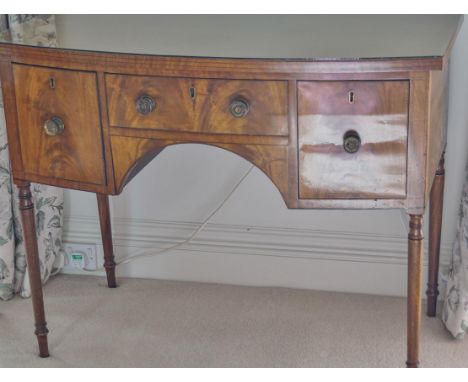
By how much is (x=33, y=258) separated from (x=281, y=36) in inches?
31.3

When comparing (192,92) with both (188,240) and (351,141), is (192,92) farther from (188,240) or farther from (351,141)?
(188,240)

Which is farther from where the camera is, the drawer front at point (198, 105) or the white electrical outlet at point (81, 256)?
the white electrical outlet at point (81, 256)

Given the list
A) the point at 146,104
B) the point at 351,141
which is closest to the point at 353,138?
the point at 351,141

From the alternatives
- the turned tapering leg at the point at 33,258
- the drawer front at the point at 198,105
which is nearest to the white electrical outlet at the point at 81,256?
the turned tapering leg at the point at 33,258

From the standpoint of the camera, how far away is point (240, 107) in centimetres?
160

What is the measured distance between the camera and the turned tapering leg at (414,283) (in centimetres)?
164

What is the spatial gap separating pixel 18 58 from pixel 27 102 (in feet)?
0.31

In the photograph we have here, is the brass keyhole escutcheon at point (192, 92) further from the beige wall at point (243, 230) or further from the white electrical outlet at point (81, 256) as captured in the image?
the white electrical outlet at point (81, 256)

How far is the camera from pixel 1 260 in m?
2.34

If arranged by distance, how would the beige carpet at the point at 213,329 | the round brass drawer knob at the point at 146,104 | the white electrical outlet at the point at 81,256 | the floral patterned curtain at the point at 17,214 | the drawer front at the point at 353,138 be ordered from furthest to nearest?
the white electrical outlet at the point at 81,256
the floral patterned curtain at the point at 17,214
the beige carpet at the point at 213,329
the round brass drawer knob at the point at 146,104
the drawer front at the point at 353,138

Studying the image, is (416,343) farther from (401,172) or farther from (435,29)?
(435,29)

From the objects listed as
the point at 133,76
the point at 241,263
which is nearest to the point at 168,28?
the point at 133,76

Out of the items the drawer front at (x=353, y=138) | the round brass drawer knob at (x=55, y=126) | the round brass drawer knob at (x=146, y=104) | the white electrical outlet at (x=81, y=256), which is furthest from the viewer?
the white electrical outlet at (x=81, y=256)

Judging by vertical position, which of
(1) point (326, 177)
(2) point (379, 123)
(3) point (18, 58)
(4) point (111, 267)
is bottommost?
(4) point (111, 267)
